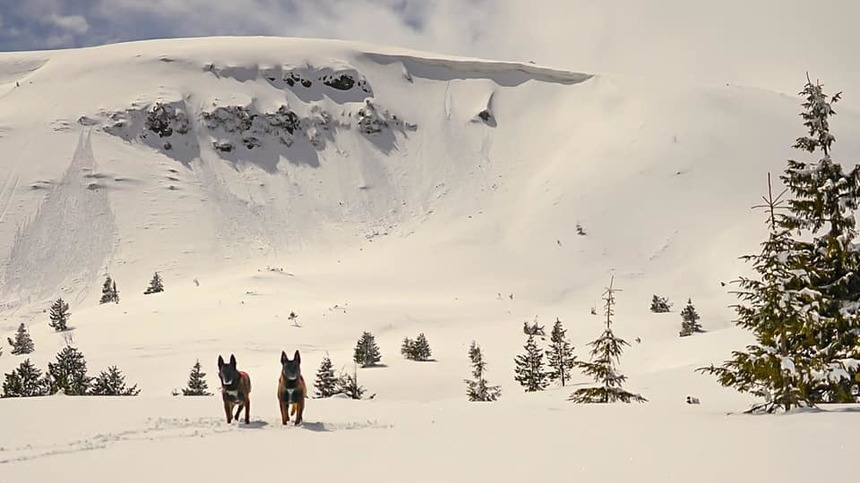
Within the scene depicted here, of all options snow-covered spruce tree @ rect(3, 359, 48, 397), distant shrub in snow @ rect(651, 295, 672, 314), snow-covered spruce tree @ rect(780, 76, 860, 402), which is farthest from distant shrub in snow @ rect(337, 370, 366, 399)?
distant shrub in snow @ rect(651, 295, 672, 314)

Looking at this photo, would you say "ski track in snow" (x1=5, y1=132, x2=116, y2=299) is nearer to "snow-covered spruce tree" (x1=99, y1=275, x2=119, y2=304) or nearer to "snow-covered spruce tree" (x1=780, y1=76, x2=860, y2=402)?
"snow-covered spruce tree" (x1=99, y1=275, x2=119, y2=304)

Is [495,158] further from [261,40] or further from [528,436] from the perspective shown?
[528,436]

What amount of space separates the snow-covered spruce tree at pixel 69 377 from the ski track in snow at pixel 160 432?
13233mm

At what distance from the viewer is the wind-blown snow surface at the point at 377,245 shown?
7.39 meters

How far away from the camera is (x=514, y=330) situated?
42281 mm

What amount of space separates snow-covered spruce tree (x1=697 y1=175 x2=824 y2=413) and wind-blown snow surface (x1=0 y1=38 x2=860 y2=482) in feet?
2.91

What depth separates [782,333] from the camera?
973 centimetres

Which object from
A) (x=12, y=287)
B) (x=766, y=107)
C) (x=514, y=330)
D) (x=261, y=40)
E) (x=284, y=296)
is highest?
(x=261, y=40)

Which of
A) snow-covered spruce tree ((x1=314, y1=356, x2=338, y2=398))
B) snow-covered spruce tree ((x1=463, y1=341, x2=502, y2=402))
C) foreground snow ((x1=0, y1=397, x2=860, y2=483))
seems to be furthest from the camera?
snow-covered spruce tree ((x1=314, y1=356, x2=338, y2=398))

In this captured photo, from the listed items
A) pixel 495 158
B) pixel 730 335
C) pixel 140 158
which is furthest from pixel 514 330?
pixel 140 158

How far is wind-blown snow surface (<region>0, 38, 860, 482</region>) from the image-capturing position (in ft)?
24.2

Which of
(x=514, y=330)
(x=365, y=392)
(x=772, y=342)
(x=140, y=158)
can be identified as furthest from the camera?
(x=140, y=158)

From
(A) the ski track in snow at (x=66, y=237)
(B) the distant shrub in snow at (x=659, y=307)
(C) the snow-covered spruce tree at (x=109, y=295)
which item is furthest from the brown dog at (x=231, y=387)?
(A) the ski track in snow at (x=66, y=237)

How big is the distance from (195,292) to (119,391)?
107 feet
